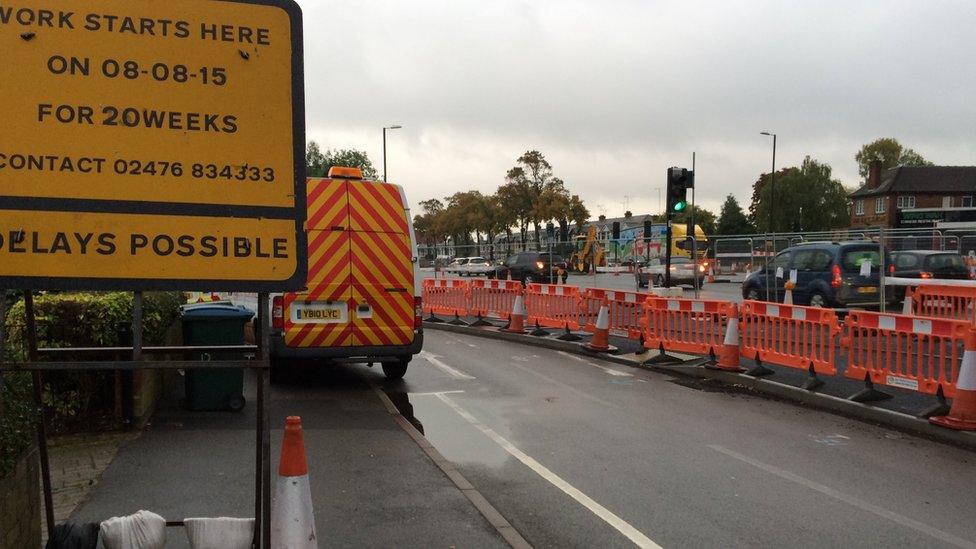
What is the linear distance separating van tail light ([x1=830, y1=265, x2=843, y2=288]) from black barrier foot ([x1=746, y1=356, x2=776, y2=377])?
7.58m

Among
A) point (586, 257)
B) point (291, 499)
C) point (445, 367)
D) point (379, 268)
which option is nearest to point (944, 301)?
point (445, 367)

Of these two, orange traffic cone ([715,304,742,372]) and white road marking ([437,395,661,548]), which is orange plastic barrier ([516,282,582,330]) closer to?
orange traffic cone ([715,304,742,372])

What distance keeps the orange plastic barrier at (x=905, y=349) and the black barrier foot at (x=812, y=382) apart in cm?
36

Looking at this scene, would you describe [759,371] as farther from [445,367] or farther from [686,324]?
[445,367]

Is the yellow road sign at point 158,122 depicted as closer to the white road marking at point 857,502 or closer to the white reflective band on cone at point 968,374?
the white road marking at point 857,502

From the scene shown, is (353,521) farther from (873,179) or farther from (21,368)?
(873,179)

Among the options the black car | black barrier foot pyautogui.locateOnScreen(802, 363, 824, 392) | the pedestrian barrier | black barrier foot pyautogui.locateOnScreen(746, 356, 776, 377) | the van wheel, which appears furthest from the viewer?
the black car

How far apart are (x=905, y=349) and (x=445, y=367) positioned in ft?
20.3

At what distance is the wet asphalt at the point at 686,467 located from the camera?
5141mm

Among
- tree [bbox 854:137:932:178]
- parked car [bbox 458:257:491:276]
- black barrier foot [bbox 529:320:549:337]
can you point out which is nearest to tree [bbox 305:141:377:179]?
parked car [bbox 458:257:491:276]

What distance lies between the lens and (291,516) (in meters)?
3.58

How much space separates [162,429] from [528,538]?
3.89 metres

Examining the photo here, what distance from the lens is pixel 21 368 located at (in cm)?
315

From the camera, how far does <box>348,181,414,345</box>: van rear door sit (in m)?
9.29
